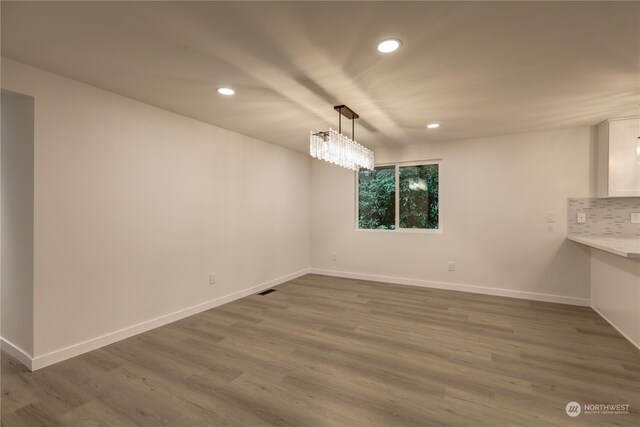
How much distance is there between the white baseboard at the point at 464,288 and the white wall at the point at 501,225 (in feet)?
0.05

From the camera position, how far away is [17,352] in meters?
2.34

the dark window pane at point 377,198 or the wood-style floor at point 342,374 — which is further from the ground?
the dark window pane at point 377,198

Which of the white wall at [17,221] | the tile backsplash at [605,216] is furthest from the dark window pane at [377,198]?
the white wall at [17,221]

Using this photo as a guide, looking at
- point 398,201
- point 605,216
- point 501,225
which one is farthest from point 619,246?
point 398,201

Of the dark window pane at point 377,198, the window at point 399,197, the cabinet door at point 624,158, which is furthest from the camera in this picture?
the dark window pane at point 377,198

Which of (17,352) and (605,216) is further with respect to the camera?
(605,216)

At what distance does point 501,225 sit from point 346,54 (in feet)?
11.3

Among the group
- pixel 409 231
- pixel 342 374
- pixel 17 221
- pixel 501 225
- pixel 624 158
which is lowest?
pixel 342 374

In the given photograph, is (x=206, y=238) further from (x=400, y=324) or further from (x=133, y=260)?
(x=400, y=324)

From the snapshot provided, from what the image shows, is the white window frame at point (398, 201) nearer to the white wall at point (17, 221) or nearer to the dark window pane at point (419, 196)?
the dark window pane at point (419, 196)

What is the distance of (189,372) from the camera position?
86.4 inches

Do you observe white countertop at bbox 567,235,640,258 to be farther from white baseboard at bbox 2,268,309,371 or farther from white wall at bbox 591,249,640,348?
white baseboard at bbox 2,268,309,371

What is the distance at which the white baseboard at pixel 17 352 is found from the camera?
223 centimetres

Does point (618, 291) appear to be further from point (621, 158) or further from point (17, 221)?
point (17, 221)
